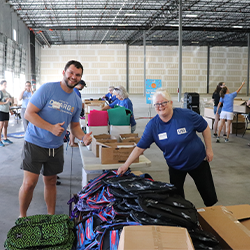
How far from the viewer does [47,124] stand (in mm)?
2188

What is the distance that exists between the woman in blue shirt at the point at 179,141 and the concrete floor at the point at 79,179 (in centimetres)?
104

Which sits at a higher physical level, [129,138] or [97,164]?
[129,138]

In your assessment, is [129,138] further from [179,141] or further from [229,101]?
[229,101]

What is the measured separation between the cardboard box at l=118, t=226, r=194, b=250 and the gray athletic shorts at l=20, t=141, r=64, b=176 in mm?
1288

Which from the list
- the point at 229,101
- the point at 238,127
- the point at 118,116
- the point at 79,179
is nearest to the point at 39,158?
the point at 118,116

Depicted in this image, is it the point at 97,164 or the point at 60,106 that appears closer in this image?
the point at 60,106

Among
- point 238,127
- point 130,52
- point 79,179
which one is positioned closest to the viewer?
point 79,179

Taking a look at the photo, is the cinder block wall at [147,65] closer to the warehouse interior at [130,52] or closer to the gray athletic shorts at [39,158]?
the warehouse interior at [130,52]

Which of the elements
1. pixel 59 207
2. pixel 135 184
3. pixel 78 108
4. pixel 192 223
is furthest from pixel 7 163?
pixel 192 223

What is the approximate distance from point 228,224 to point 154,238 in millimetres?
627

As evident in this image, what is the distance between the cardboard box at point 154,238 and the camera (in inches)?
47.9

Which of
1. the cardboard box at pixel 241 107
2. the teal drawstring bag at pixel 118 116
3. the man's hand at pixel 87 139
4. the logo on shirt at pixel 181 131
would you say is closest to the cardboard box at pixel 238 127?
the cardboard box at pixel 241 107

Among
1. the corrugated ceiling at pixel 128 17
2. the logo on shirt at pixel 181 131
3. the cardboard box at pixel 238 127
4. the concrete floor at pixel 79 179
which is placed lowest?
the concrete floor at pixel 79 179

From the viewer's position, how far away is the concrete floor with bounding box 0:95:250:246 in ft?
10.3
